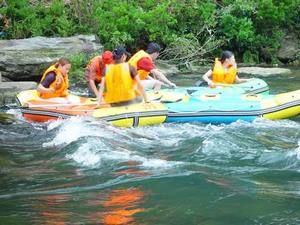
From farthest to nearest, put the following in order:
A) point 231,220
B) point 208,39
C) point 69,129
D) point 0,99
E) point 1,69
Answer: point 208,39 < point 1,69 < point 0,99 < point 69,129 < point 231,220

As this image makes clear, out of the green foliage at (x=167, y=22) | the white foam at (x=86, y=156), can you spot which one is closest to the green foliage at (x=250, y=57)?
the green foliage at (x=167, y=22)

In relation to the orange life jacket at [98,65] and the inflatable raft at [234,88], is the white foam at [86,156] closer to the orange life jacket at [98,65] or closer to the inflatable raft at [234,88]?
the orange life jacket at [98,65]

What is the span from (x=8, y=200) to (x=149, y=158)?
1890 mm

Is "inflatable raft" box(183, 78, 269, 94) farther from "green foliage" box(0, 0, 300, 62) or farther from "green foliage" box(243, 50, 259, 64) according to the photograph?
"green foliage" box(243, 50, 259, 64)

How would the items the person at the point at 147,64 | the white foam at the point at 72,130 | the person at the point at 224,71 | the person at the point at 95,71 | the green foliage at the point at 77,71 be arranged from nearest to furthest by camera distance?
the white foam at the point at 72,130 < the person at the point at 147,64 < the person at the point at 95,71 < the person at the point at 224,71 < the green foliage at the point at 77,71

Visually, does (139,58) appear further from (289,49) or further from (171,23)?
(289,49)

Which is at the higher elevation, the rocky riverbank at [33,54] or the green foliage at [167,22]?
the green foliage at [167,22]

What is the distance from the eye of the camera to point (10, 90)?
35.2 ft

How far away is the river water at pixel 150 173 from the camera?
14.3 feet

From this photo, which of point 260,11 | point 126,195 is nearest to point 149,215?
point 126,195

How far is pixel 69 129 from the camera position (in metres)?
7.70

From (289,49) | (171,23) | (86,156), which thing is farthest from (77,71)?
(289,49)

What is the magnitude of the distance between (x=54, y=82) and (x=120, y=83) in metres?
1.01

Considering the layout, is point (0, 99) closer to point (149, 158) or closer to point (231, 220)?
point (149, 158)
